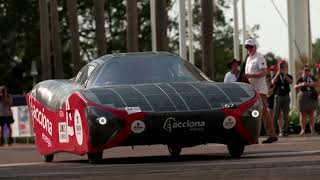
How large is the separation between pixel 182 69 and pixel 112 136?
1.94m

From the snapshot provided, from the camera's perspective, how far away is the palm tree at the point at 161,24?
28.9 metres

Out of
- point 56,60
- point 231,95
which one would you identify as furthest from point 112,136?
point 56,60

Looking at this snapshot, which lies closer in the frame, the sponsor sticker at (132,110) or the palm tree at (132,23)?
the sponsor sticker at (132,110)

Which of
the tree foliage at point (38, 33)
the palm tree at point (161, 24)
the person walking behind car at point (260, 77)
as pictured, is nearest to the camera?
the person walking behind car at point (260, 77)

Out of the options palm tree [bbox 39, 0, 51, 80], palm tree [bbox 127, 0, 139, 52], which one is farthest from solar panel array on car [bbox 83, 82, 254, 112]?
palm tree [bbox 39, 0, 51, 80]

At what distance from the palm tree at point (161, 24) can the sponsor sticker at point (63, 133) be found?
15.7 meters

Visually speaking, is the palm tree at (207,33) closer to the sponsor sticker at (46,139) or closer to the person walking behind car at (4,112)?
the person walking behind car at (4,112)

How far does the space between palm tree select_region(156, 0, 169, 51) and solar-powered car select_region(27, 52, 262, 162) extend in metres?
15.4

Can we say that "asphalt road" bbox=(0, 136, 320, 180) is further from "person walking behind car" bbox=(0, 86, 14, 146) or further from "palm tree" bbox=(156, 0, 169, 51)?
"palm tree" bbox=(156, 0, 169, 51)

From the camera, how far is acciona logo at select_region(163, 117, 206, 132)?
12000 mm

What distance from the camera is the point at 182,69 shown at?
13531 mm

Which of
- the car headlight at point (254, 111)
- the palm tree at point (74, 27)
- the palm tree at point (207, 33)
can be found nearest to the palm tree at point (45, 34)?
the palm tree at point (74, 27)

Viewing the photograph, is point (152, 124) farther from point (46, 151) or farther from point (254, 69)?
point (254, 69)

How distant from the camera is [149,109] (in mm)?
11992
